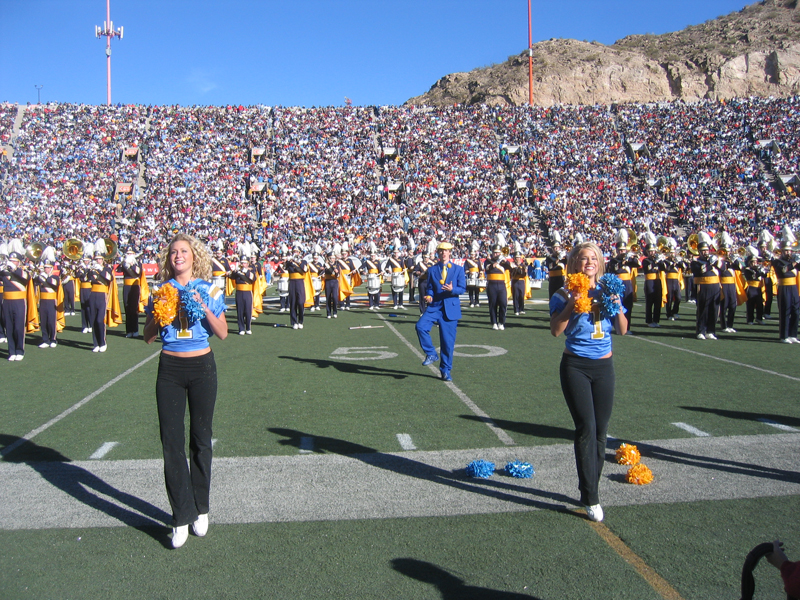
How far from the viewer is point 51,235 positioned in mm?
32875

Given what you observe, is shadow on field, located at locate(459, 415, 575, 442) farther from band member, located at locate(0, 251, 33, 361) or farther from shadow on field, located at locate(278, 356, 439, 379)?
band member, located at locate(0, 251, 33, 361)

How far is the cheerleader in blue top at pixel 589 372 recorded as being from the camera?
11.1 feet

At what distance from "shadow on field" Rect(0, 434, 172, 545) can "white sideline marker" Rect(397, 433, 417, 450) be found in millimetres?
1866

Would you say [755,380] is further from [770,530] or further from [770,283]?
[770,283]

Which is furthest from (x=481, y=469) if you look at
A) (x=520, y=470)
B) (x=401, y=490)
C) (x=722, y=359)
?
(x=722, y=359)

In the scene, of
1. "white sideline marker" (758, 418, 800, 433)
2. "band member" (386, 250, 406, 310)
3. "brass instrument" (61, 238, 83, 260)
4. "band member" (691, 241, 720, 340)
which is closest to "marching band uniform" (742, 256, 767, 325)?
"band member" (691, 241, 720, 340)

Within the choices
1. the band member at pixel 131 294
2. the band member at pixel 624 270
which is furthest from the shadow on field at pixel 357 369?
the band member at pixel 624 270

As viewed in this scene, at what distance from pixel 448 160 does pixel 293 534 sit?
130 ft

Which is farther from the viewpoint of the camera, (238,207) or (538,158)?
(538,158)

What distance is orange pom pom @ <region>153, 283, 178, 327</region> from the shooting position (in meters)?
3.20

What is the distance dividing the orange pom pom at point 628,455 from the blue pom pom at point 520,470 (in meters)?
0.67

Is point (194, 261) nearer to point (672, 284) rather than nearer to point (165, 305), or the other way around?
point (165, 305)

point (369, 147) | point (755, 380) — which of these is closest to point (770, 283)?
point (755, 380)

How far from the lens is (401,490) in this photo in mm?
3855
